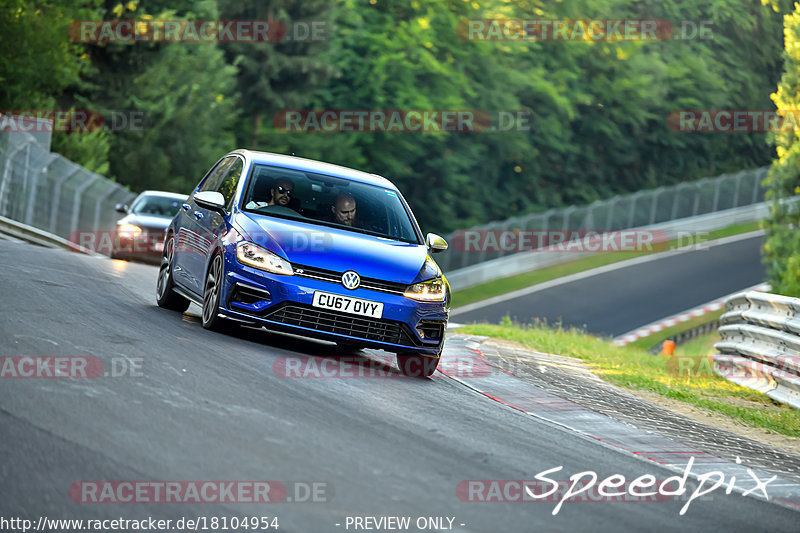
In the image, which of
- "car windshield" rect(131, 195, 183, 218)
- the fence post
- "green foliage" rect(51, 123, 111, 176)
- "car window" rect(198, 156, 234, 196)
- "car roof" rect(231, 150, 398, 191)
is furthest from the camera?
"green foliage" rect(51, 123, 111, 176)

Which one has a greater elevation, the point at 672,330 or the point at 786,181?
the point at 786,181

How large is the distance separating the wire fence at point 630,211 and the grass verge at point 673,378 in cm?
2413

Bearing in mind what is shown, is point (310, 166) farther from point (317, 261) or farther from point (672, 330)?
point (672, 330)

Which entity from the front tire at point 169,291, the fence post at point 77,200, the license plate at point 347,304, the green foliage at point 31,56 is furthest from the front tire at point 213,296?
the green foliage at point 31,56

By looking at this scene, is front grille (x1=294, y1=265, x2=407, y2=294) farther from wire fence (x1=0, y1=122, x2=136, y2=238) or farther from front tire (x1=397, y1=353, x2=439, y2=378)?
wire fence (x1=0, y1=122, x2=136, y2=238)

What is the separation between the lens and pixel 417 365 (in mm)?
10750

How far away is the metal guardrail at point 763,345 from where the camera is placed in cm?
1218

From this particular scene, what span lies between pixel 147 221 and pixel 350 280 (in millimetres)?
14319

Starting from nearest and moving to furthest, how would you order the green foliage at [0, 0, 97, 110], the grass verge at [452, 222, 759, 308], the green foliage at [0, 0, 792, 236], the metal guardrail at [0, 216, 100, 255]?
the metal guardrail at [0, 216, 100, 255] < the green foliage at [0, 0, 97, 110] < the grass verge at [452, 222, 759, 308] < the green foliage at [0, 0, 792, 236]

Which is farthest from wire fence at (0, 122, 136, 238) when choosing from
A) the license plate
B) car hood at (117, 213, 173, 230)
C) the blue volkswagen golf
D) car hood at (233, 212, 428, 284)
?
the license plate

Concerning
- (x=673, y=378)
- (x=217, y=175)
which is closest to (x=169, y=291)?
(x=217, y=175)

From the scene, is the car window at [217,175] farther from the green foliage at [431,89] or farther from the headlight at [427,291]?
the green foliage at [431,89]

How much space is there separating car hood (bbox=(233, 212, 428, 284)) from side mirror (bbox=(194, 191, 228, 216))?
299 mm

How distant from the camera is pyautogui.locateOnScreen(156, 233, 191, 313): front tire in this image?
12.2m
